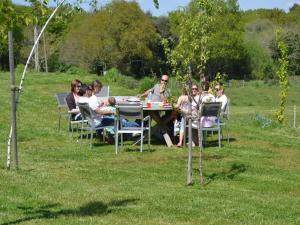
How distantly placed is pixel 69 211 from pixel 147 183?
188cm

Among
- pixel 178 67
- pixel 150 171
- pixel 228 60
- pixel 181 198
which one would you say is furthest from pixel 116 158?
pixel 228 60

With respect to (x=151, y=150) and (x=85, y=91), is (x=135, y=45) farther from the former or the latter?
(x=151, y=150)

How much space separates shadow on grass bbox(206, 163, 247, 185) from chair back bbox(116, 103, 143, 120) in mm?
1913

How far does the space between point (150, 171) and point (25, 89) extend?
44.3 ft

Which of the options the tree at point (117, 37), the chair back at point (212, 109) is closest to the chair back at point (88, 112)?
the chair back at point (212, 109)

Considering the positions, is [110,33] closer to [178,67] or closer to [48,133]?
[48,133]

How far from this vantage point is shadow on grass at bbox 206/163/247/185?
877cm

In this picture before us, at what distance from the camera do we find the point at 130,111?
11.0 metres

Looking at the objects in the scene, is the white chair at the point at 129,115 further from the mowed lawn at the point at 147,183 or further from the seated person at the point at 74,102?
the seated person at the point at 74,102

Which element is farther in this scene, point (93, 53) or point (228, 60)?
point (228, 60)

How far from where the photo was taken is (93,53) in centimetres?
5866

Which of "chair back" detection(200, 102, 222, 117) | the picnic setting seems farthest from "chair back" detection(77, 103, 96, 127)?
"chair back" detection(200, 102, 222, 117)

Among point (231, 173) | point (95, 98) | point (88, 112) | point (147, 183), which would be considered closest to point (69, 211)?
point (147, 183)

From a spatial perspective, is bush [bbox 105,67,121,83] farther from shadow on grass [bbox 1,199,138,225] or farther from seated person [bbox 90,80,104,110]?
shadow on grass [bbox 1,199,138,225]
